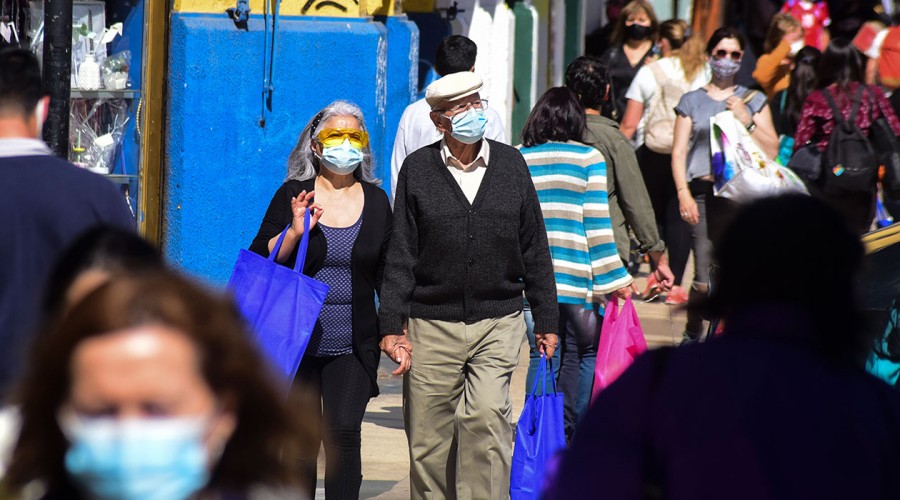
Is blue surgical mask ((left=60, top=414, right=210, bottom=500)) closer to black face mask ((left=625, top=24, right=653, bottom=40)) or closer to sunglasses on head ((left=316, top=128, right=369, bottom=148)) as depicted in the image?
sunglasses on head ((left=316, top=128, right=369, bottom=148))

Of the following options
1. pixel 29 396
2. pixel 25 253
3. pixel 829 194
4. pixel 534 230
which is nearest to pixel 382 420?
pixel 534 230

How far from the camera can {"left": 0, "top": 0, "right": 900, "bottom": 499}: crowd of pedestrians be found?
6.98ft

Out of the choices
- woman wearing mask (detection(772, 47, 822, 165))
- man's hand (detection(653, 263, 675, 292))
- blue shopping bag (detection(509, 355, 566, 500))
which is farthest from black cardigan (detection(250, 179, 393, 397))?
woman wearing mask (detection(772, 47, 822, 165))

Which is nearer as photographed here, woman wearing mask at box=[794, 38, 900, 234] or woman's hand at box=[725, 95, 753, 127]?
woman's hand at box=[725, 95, 753, 127]

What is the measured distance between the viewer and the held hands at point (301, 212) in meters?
5.55

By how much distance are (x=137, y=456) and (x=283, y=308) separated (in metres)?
3.31

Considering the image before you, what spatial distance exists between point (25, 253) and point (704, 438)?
6.60ft

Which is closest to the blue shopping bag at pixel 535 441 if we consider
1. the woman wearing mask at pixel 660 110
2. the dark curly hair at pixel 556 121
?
the dark curly hair at pixel 556 121

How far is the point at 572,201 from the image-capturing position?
6.62 m

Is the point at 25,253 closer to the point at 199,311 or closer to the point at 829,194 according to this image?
the point at 199,311

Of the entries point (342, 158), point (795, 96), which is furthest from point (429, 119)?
point (795, 96)

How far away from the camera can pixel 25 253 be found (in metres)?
3.91

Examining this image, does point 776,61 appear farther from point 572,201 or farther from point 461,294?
point 461,294

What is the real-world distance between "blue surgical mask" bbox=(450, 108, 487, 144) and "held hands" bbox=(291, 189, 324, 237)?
628 millimetres
